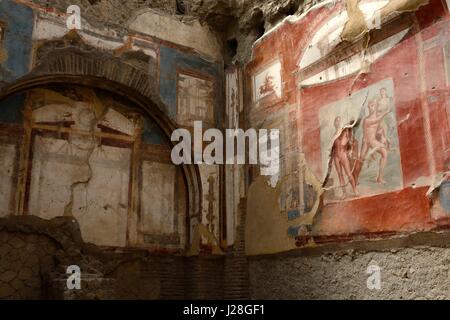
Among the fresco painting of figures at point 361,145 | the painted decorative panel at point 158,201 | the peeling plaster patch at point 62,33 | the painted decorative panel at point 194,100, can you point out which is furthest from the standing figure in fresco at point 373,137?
the peeling plaster patch at point 62,33

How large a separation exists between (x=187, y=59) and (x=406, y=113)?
9.67 ft

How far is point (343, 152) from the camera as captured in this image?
14.7ft

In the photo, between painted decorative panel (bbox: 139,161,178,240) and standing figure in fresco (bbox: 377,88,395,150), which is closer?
standing figure in fresco (bbox: 377,88,395,150)

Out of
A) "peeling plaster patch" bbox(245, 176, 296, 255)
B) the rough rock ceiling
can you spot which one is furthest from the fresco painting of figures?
the rough rock ceiling

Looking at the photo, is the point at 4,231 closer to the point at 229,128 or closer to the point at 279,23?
the point at 229,128

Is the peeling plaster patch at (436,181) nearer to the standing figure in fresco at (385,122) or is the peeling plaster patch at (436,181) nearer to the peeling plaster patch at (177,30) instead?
the standing figure in fresco at (385,122)

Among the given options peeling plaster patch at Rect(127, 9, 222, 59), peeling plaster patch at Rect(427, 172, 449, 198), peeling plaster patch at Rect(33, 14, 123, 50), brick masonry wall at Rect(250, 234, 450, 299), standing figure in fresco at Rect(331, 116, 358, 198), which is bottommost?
brick masonry wall at Rect(250, 234, 450, 299)

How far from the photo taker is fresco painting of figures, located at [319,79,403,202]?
4.06 m

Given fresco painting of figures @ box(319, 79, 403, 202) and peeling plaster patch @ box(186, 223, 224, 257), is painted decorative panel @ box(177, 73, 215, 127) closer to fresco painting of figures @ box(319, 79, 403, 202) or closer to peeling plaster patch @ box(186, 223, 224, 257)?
peeling plaster patch @ box(186, 223, 224, 257)

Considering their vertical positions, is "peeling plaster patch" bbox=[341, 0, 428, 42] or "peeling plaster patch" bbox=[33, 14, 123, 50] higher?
"peeling plaster patch" bbox=[33, 14, 123, 50]

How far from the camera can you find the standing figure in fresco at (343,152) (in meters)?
4.39

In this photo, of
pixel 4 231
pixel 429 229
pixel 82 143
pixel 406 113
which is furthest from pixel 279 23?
pixel 4 231

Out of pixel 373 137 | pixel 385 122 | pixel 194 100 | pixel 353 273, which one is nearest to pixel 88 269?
pixel 194 100

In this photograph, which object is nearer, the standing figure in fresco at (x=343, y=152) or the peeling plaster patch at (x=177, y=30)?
the standing figure in fresco at (x=343, y=152)
